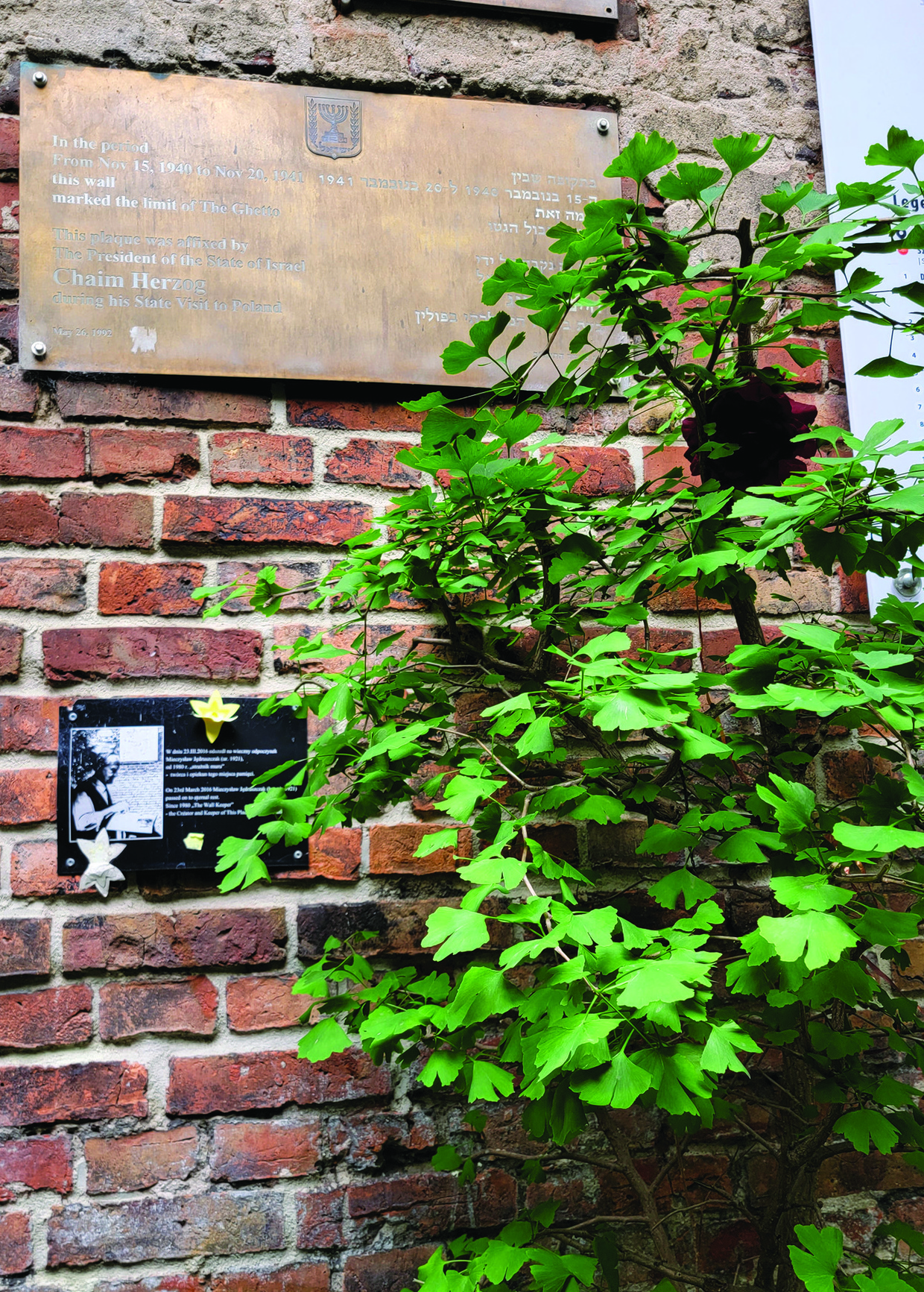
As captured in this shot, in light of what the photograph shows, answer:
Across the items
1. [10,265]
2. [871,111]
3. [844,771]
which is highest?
[871,111]

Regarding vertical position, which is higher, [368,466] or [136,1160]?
[368,466]

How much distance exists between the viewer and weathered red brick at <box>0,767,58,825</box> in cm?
104

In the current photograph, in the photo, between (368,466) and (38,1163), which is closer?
(38,1163)

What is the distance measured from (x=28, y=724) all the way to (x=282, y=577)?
13.2 inches

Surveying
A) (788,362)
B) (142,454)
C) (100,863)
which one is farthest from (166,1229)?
(788,362)

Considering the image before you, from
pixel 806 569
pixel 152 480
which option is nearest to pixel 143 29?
pixel 152 480

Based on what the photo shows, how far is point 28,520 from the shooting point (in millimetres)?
1087

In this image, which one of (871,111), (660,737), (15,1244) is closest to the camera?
(660,737)

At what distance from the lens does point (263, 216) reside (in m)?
1.15

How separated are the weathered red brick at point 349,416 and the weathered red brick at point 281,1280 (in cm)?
96

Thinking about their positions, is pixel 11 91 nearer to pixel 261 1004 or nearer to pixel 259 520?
pixel 259 520

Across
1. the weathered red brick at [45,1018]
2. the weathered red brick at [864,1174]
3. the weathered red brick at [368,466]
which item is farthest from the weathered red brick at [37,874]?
the weathered red brick at [864,1174]

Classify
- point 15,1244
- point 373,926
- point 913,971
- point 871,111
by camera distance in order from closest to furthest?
point 15,1244 → point 373,926 → point 913,971 → point 871,111

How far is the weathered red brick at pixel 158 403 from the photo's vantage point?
111 cm
